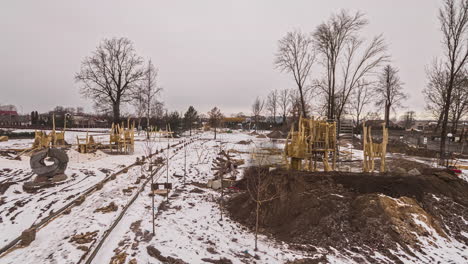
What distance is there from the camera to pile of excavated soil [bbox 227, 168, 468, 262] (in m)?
5.46

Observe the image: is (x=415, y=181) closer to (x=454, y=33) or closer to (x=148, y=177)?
(x=148, y=177)

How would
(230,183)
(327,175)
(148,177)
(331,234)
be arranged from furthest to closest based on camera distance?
(148,177) → (230,183) → (327,175) → (331,234)

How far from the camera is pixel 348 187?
24.5ft

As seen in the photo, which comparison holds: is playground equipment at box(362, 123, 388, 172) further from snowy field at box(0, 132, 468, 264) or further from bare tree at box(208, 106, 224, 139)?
bare tree at box(208, 106, 224, 139)

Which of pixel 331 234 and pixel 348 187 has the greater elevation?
pixel 348 187

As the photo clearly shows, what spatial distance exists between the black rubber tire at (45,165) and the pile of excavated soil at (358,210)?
8.47m

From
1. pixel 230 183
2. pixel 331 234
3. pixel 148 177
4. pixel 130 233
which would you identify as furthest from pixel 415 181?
pixel 148 177

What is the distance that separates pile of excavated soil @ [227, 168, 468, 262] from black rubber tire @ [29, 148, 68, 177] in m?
8.47

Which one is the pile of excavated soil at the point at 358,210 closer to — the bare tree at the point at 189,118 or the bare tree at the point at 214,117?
the bare tree at the point at 189,118

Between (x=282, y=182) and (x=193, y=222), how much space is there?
10.8 ft

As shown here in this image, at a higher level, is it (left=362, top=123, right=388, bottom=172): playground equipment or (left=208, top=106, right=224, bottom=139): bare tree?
(left=208, top=106, right=224, bottom=139): bare tree

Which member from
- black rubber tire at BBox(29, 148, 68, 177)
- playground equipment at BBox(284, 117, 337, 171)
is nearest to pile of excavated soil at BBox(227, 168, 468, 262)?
playground equipment at BBox(284, 117, 337, 171)

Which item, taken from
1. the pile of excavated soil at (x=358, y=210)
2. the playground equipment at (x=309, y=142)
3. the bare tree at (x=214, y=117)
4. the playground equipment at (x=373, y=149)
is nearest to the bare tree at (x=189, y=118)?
the bare tree at (x=214, y=117)

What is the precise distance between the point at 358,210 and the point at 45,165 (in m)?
13.0
